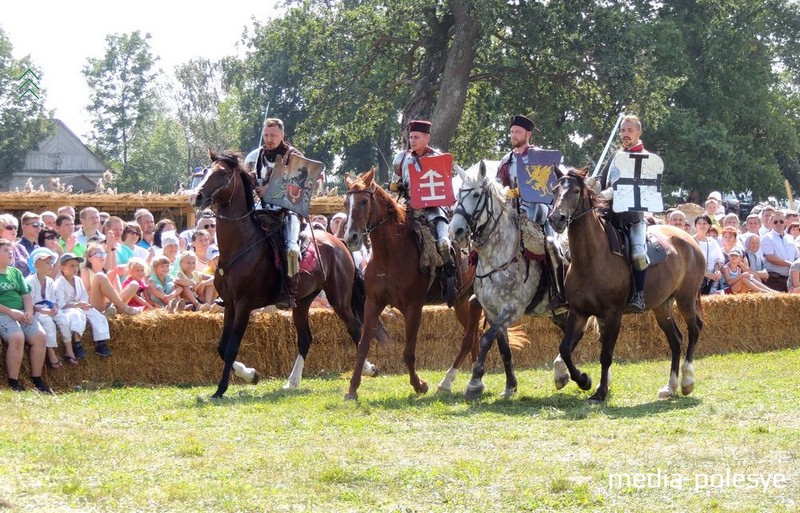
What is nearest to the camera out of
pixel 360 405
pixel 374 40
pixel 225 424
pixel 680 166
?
pixel 225 424

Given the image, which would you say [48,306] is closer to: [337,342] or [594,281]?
[337,342]

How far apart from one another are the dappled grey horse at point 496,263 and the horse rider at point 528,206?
21cm

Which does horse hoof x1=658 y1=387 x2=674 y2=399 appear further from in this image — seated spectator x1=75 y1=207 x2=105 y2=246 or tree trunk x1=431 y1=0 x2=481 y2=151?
tree trunk x1=431 y1=0 x2=481 y2=151

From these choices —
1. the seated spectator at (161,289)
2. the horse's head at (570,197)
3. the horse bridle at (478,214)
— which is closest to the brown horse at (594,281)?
the horse's head at (570,197)

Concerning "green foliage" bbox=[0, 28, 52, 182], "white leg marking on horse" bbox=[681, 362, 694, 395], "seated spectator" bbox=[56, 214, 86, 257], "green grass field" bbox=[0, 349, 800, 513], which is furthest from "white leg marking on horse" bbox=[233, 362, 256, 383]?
"green foliage" bbox=[0, 28, 52, 182]

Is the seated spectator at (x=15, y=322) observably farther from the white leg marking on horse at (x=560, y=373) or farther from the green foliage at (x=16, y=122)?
the green foliage at (x=16, y=122)

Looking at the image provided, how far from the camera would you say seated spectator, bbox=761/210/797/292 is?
2033cm

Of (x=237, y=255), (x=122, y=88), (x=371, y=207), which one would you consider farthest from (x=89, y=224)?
(x=122, y=88)

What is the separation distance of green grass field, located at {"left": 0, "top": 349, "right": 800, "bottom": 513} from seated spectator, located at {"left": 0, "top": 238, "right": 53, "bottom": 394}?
1.46 feet

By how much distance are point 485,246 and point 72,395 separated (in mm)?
4919

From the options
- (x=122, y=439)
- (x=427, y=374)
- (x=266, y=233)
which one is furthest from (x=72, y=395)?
(x=427, y=374)

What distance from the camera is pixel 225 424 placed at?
1023cm

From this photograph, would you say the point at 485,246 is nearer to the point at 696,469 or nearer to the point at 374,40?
the point at 696,469

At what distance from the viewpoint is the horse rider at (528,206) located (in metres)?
12.4
